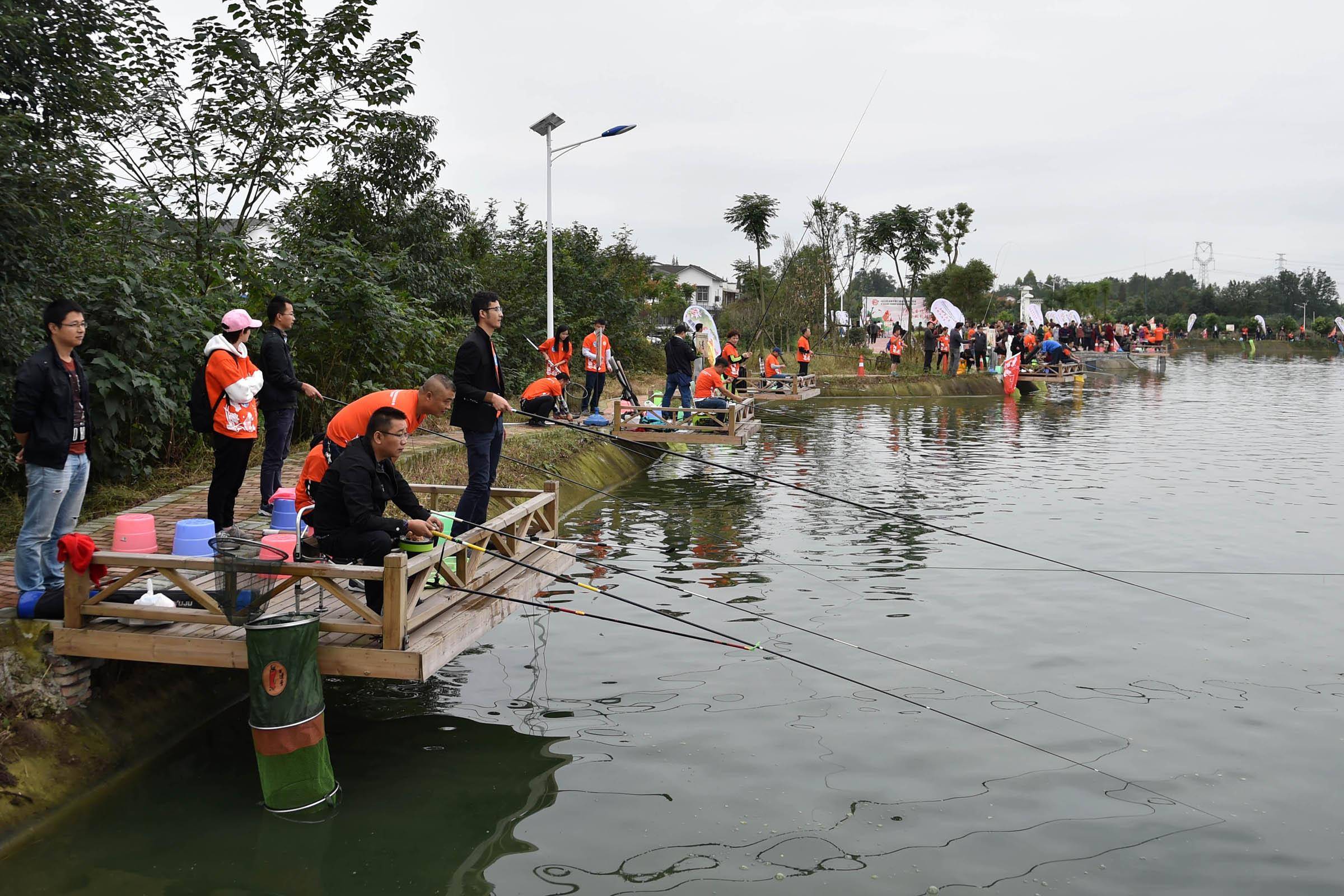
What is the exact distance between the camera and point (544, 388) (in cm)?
1554

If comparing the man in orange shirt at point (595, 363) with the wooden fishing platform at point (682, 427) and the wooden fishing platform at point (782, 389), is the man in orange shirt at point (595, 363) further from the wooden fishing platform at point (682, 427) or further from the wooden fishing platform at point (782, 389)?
the wooden fishing platform at point (782, 389)

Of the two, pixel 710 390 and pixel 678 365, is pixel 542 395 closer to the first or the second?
pixel 678 365

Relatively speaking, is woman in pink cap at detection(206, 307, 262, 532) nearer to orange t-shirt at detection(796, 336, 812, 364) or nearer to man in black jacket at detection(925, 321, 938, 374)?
orange t-shirt at detection(796, 336, 812, 364)

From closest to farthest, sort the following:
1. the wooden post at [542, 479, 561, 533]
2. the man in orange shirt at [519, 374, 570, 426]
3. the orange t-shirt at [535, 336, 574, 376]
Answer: the wooden post at [542, 479, 561, 533]
the man in orange shirt at [519, 374, 570, 426]
the orange t-shirt at [535, 336, 574, 376]

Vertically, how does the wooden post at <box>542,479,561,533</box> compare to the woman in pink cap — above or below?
below

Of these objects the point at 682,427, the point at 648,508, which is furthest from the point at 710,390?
the point at 648,508

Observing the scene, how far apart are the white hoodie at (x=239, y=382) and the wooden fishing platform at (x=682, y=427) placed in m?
7.80

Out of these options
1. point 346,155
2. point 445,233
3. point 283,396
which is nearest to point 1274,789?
point 283,396

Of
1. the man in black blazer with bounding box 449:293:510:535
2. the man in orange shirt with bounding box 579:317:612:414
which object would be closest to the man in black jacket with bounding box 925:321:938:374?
the man in orange shirt with bounding box 579:317:612:414

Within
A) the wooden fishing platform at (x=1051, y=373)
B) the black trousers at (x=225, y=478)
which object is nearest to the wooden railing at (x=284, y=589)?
the black trousers at (x=225, y=478)

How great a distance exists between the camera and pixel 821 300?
42094 mm

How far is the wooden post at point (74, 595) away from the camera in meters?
5.66

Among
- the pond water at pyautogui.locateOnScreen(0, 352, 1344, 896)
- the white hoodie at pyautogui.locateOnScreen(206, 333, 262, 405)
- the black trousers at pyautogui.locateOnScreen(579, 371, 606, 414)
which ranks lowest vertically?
the pond water at pyautogui.locateOnScreen(0, 352, 1344, 896)

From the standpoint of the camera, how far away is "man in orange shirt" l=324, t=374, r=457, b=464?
6.81 meters
